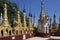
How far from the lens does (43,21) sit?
47.7m

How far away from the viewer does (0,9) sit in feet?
203

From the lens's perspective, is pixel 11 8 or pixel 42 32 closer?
pixel 42 32

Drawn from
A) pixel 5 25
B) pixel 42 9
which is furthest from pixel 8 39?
pixel 42 9

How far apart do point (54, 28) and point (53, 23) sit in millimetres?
1924

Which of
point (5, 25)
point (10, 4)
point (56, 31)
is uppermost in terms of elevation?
point (10, 4)

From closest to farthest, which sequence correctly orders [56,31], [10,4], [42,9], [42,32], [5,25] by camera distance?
1. [5,25]
2. [42,32]
3. [42,9]
4. [56,31]
5. [10,4]

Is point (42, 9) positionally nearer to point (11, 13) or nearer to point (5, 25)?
point (11, 13)

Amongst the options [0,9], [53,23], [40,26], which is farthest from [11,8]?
[40,26]

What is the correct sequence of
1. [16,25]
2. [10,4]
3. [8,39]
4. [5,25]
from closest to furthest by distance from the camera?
1. [8,39]
2. [5,25]
3. [16,25]
4. [10,4]

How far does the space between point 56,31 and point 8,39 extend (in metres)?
40.6

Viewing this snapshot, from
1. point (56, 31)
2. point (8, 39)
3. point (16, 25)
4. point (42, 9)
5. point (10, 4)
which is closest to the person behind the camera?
point (8, 39)

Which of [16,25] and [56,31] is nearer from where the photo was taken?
[16,25]

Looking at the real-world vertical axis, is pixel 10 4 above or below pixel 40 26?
above

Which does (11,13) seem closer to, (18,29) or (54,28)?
(54,28)
